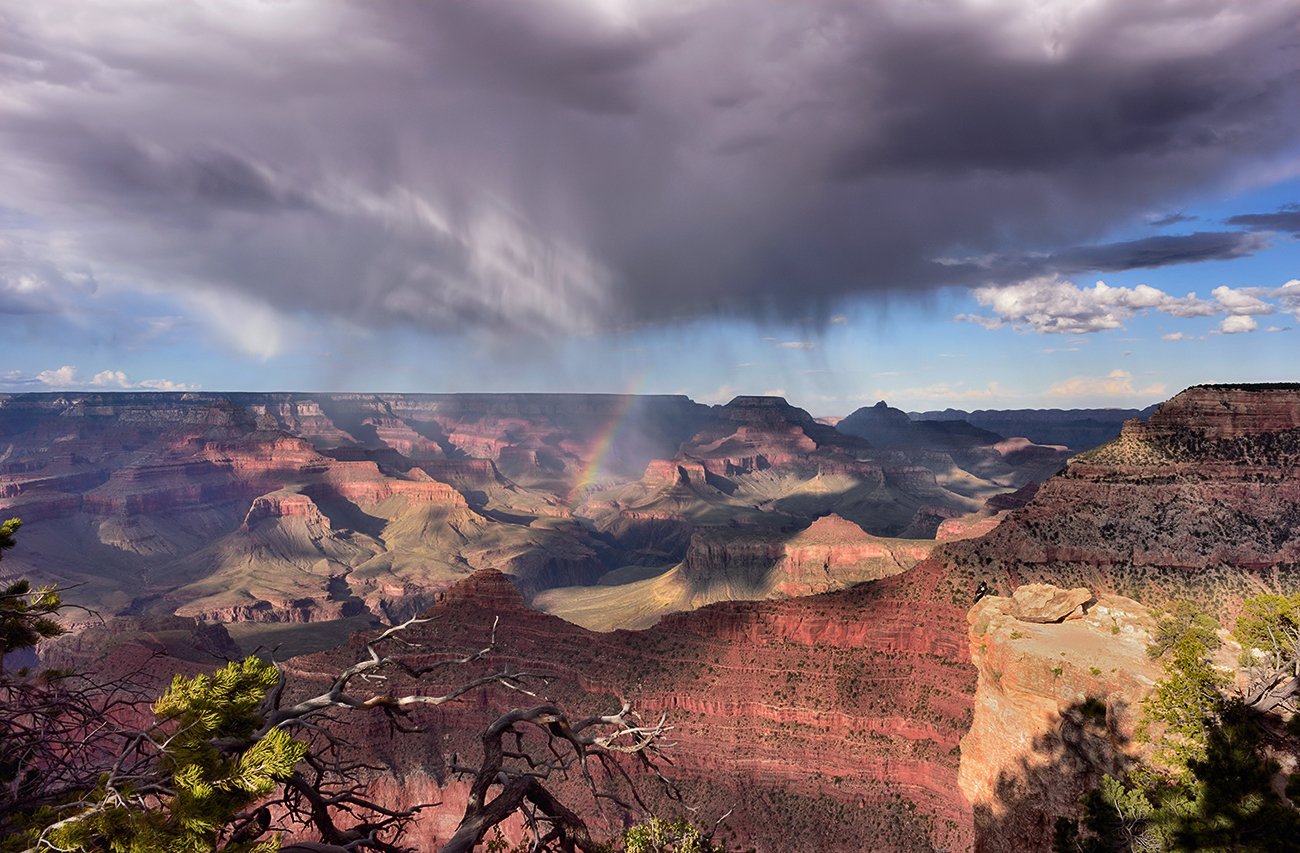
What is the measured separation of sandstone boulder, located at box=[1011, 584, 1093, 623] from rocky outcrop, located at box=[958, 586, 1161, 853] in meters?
0.62

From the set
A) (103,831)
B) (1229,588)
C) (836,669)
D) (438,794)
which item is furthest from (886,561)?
(103,831)

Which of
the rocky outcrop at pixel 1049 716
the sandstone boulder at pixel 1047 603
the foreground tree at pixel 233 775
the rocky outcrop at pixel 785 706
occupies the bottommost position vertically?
the rocky outcrop at pixel 785 706

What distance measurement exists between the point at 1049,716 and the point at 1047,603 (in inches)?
428

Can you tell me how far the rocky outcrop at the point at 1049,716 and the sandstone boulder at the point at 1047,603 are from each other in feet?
2.04

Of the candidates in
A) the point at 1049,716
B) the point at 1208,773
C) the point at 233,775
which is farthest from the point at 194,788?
the point at 1049,716

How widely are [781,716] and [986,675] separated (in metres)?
24.9

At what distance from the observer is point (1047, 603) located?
150 ft

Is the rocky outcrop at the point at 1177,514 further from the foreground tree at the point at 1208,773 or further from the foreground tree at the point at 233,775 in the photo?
the foreground tree at the point at 233,775

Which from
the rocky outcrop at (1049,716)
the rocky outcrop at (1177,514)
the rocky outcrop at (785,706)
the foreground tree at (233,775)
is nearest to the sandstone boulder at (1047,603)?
the rocky outcrop at (1049,716)

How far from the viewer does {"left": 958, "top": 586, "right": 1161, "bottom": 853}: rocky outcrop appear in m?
33.5

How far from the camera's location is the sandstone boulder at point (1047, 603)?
4353cm

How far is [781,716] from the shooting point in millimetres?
63000

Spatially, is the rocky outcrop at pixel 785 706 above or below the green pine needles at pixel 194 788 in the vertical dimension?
below

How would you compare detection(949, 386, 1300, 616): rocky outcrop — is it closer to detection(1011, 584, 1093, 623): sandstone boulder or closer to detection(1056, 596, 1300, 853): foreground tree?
detection(1011, 584, 1093, 623): sandstone boulder
